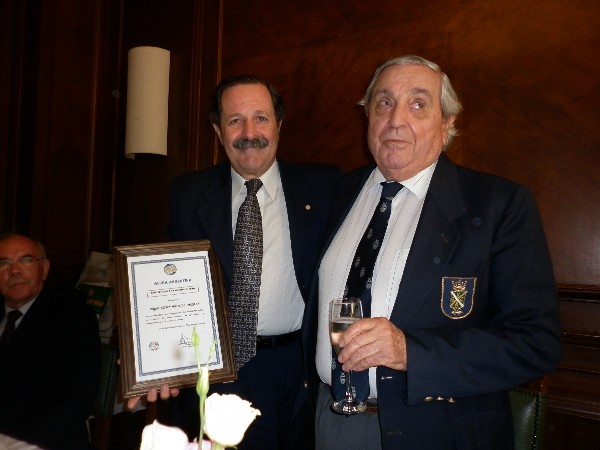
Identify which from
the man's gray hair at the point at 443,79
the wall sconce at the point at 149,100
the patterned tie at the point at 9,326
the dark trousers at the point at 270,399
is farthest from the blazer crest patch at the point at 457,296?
the wall sconce at the point at 149,100

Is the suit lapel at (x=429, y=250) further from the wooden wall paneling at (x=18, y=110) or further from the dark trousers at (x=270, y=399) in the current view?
the wooden wall paneling at (x=18, y=110)

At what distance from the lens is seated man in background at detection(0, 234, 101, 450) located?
2.55 m

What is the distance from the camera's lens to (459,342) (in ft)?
4.83

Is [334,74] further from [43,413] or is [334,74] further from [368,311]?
[43,413]

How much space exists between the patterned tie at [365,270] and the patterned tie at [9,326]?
2032mm

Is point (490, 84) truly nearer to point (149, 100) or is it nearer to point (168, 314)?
point (168, 314)

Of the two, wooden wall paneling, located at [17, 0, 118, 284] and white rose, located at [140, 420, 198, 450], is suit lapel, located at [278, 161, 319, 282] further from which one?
wooden wall paneling, located at [17, 0, 118, 284]

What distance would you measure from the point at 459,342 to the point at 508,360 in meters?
0.15

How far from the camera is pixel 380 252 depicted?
67.3 inches

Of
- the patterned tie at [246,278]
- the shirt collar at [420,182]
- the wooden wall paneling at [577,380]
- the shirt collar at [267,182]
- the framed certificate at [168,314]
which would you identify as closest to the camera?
the framed certificate at [168,314]

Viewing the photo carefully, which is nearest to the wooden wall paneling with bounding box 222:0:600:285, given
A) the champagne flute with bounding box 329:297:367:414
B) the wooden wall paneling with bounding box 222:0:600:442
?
the wooden wall paneling with bounding box 222:0:600:442

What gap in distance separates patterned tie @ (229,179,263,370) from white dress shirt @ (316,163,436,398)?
1.14ft

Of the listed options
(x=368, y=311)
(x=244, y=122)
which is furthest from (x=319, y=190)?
(x=368, y=311)

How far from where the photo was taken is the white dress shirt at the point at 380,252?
64.7 inches
